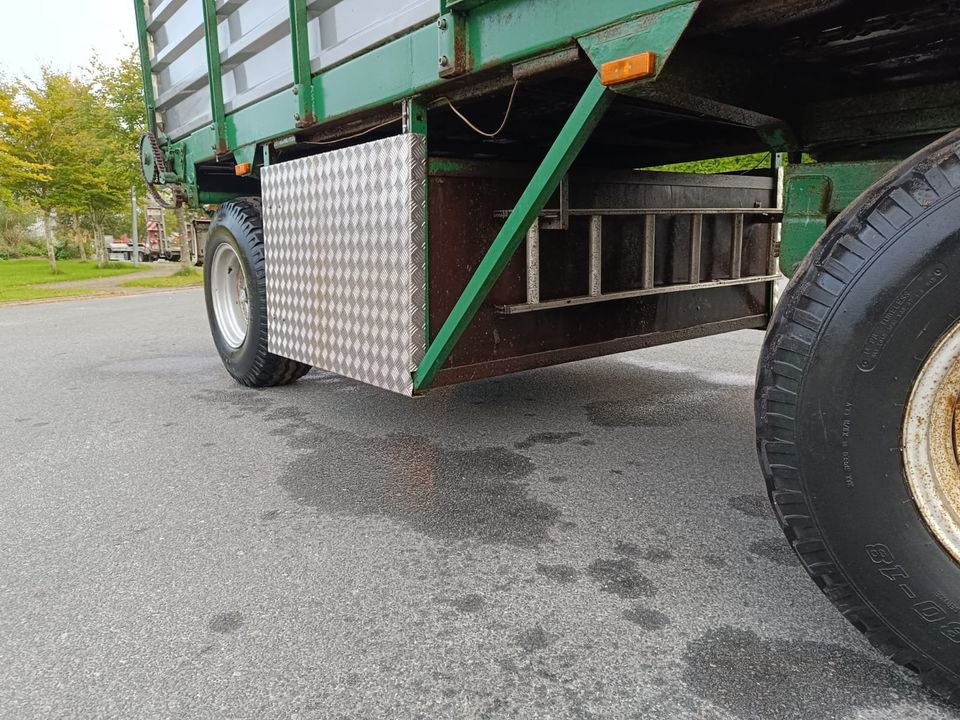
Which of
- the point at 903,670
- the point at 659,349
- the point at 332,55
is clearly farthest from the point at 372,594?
the point at 659,349

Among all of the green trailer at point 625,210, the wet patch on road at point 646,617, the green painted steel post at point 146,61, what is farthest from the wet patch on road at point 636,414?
the green painted steel post at point 146,61

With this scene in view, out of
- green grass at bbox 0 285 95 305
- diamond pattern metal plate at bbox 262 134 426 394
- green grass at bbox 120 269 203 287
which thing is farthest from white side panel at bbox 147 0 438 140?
green grass at bbox 120 269 203 287

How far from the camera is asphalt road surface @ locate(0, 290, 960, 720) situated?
179cm

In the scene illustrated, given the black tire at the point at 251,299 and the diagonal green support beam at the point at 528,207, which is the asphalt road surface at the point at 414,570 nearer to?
the black tire at the point at 251,299

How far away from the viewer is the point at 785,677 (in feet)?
5.91

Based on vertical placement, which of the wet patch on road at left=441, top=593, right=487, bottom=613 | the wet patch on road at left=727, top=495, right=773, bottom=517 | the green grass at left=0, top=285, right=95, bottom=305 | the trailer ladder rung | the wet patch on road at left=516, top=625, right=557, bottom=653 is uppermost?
the trailer ladder rung

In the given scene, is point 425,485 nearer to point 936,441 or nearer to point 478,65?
point 478,65

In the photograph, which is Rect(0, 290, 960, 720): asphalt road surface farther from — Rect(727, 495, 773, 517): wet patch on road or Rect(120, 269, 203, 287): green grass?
Rect(120, 269, 203, 287): green grass

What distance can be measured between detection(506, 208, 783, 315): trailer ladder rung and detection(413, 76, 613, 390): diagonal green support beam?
2.10 ft

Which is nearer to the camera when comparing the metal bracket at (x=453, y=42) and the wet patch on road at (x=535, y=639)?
the wet patch on road at (x=535, y=639)

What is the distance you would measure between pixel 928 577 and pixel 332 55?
3.18 m

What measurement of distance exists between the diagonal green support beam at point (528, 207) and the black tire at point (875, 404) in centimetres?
86

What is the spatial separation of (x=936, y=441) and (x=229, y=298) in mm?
4953

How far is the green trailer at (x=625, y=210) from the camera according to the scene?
1.64m
